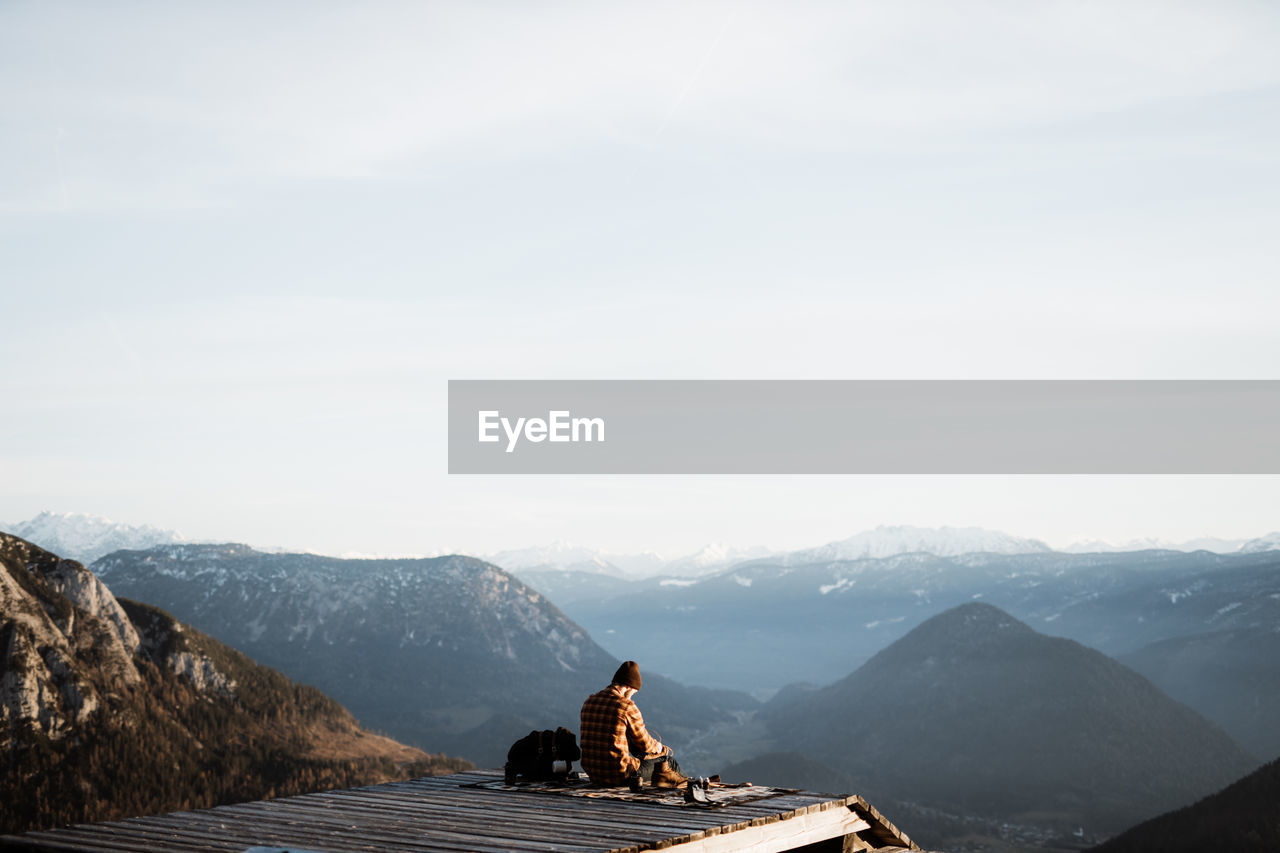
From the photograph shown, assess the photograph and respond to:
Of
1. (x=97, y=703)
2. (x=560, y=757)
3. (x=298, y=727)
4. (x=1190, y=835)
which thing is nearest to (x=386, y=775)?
(x=298, y=727)

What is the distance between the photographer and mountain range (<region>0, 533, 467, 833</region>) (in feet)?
443

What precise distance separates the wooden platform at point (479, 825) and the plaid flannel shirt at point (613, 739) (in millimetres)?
800

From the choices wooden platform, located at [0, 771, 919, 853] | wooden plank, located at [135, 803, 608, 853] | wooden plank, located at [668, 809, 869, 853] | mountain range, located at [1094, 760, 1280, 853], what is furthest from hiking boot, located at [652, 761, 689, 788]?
mountain range, located at [1094, 760, 1280, 853]

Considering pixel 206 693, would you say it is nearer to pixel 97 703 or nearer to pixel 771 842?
pixel 97 703

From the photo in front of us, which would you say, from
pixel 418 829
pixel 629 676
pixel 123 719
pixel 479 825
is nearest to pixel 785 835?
pixel 629 676

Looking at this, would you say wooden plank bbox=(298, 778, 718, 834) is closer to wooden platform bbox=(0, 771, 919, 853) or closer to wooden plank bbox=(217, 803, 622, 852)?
wooden platform bbox=(0, 771, 919, 853)

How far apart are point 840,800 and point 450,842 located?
11.0 m

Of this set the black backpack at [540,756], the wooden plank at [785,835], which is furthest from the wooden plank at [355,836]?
the black backpack at [540,756]

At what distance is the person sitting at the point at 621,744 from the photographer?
2741 cm

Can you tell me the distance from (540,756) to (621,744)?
3280mm

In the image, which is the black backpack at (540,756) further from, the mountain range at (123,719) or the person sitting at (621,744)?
the mountain range at (123,719)

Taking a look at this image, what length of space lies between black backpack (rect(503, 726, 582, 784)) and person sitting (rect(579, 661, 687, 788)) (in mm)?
1616

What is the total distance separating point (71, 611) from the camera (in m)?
152

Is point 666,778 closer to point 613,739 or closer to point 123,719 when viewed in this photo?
point 613,739
